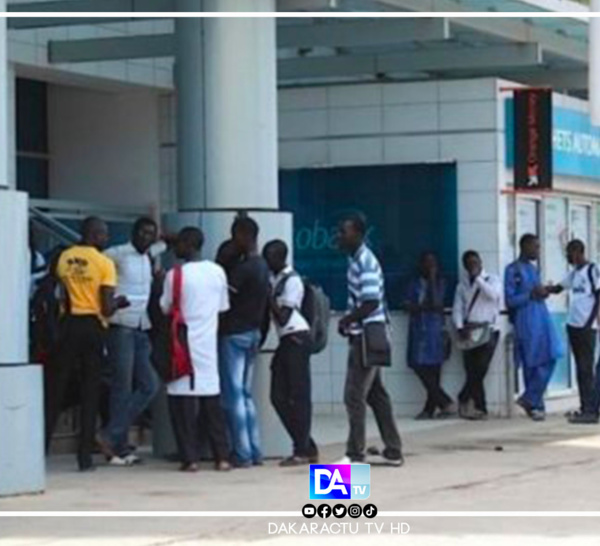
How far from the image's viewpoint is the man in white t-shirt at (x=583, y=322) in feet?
68.5

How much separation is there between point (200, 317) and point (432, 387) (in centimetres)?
655

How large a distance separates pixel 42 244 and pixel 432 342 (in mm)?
4564

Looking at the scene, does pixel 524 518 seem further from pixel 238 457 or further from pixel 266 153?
pixel 266 153

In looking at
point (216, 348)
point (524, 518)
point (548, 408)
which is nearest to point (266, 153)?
point (216, 348)

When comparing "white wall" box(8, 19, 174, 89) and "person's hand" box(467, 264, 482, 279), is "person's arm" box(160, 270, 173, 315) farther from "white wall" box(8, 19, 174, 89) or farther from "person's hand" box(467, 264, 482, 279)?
"person's hand" box(467, 264, 482, 279)

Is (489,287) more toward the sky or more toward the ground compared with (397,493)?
more toward the sky

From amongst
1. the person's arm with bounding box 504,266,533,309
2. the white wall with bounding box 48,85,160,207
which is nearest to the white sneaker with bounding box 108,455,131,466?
the person's arm with bounding box 504,266,533,309

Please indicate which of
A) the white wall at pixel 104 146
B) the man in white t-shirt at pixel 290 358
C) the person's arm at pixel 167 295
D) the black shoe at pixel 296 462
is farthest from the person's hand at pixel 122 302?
the white wall at pixel 104 146

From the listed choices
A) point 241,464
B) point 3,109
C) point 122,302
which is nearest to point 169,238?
point 122,302

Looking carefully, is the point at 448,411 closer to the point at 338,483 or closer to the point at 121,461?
the point at 121,461

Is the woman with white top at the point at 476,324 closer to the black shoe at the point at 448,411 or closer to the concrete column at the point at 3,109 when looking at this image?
the black shoe at the point at 448,411

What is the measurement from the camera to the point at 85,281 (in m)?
15.5

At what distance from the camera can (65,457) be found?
56.1 feet

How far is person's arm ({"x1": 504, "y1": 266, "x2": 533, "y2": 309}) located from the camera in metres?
21.2
